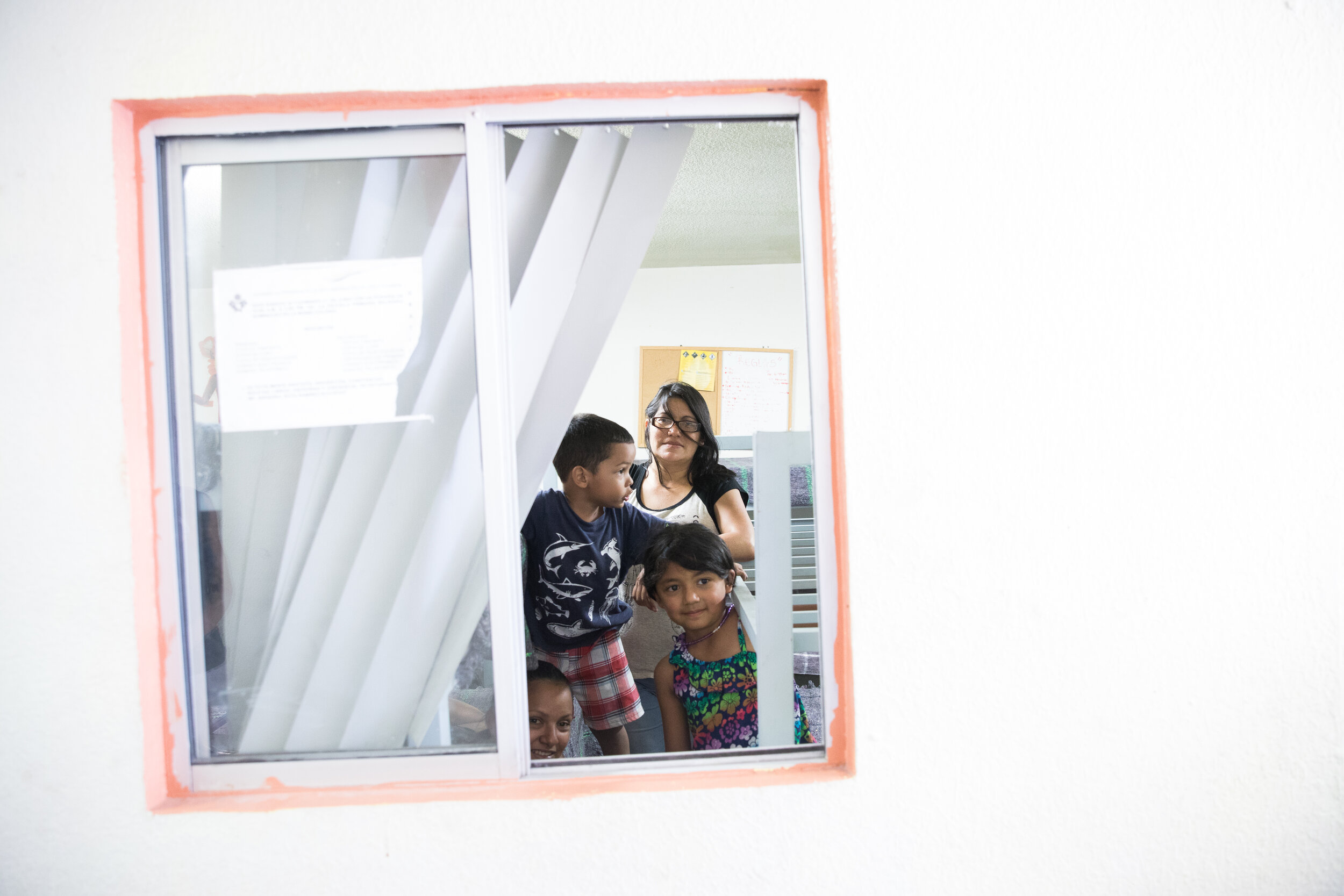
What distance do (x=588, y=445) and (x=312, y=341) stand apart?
945mm

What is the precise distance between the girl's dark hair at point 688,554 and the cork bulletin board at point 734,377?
2.69m

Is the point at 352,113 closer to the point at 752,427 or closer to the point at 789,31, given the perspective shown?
the point at 789,31

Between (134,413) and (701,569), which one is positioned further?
(701,569)

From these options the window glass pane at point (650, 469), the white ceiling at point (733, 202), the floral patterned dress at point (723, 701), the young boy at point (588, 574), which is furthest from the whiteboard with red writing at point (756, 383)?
the floral patterned dress at point (723, 701)

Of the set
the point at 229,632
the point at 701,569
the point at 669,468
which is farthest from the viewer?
the point at 669,468

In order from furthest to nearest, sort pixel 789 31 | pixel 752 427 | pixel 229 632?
pixel 752 427 < pixel 229 632 < pixel 789 31

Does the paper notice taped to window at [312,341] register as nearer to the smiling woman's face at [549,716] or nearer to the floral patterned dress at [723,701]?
the smiling woman's face at [549,716]

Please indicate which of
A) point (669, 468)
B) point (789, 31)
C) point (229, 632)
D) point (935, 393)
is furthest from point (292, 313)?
point (669, 468)

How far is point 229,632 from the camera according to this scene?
→ 4.17 ft

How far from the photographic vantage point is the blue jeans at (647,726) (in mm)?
2447

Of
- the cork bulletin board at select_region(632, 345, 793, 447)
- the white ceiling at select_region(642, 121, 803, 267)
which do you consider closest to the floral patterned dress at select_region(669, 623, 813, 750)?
the white ceiling at select_region(642, 121, 803, 267)

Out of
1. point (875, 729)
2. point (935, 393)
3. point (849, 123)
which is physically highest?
point (849, 123)

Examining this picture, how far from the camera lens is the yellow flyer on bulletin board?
15.5 ft

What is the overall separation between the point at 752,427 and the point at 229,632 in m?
3.69
